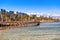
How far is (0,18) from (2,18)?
483 cm

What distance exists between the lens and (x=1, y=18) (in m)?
164

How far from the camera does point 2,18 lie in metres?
168

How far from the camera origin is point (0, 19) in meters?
162

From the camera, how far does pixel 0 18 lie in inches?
6407

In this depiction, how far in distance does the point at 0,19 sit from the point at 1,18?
1.55m

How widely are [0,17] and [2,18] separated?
4519 mm

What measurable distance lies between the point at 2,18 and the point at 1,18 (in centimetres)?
376

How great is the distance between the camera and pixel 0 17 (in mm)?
163125

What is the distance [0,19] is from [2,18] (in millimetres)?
5121

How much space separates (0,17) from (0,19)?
1.56 m
